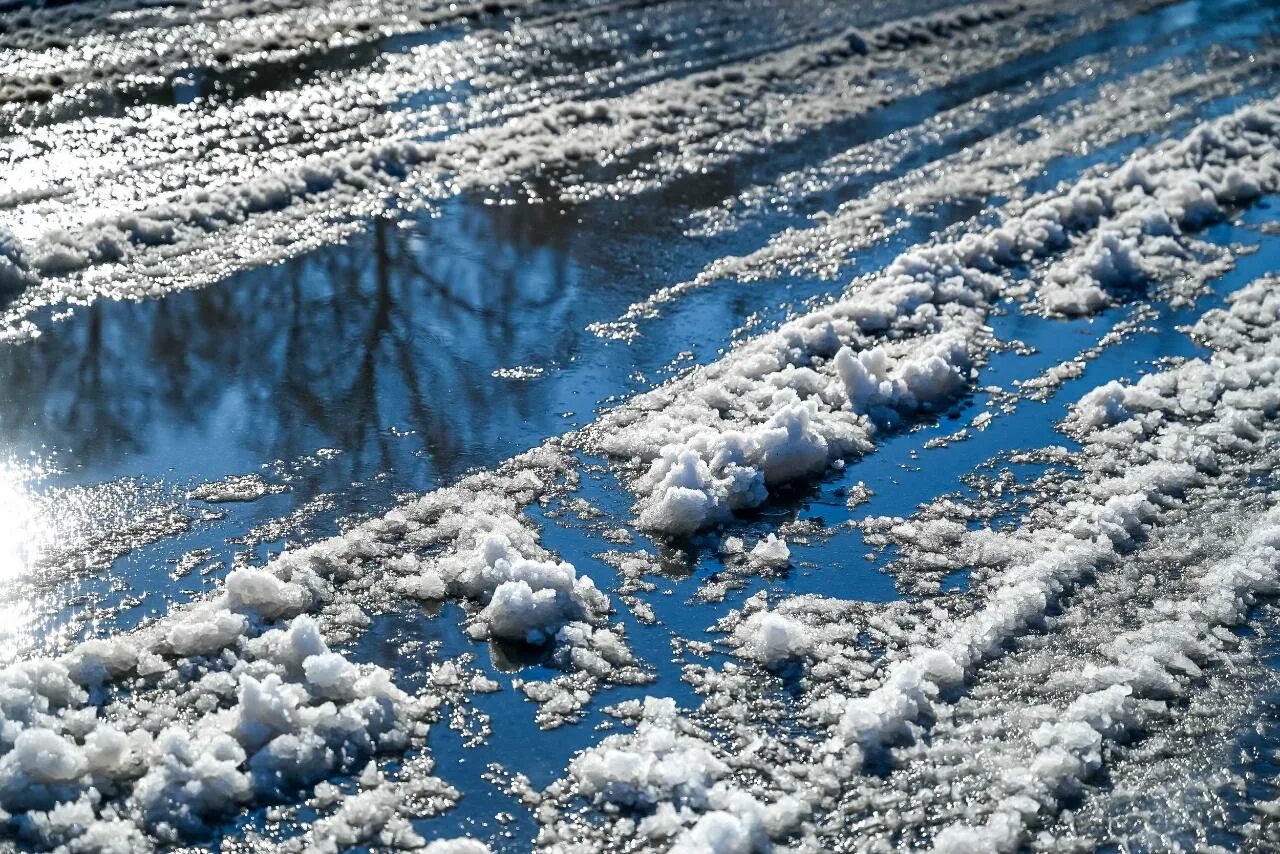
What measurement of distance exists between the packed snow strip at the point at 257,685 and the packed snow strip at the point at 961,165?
2.13 m

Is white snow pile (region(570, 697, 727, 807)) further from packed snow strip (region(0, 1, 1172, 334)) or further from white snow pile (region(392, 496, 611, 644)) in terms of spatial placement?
packed snow strip (region(0, 1, 1172, 334))

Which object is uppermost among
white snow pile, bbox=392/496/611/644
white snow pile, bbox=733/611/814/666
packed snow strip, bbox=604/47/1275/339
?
packed snow strip, bbox=604/47/1275/339

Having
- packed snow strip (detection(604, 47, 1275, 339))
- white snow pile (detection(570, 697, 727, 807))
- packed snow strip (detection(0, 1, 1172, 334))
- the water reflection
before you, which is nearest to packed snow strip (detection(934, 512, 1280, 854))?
white snow pile (detection(570, 697, 727, 807))

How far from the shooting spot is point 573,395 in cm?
584

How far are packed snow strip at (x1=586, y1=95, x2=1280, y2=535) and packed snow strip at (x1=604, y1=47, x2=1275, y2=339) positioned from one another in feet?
1.33

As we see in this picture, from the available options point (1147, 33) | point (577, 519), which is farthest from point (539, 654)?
point (1147, 33)

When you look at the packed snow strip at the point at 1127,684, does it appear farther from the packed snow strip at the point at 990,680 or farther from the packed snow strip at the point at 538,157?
the packed snow strip at the point at 538,157

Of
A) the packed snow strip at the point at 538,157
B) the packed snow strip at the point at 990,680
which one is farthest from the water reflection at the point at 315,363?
the packed snow strip at the point at 990,680

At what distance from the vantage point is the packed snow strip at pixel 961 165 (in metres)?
7.29

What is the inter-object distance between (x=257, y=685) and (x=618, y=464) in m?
1.89

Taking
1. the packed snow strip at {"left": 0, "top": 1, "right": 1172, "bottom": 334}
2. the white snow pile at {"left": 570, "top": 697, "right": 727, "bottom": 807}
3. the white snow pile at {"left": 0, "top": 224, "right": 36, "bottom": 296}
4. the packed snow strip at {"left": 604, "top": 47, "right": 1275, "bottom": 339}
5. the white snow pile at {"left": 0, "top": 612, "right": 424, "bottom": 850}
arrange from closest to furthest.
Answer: the white snow pile at {"left": 0, "top": 612, "right": 424, "bottom": 850} → the white snow pile at {"left": 570, "top": 697, "right": 727, "bottom": 807} → the white snow pile at {"left": 0, "top": 224, "right": 36, "bottom": 296} → the packed snow strip at {"left": 0, "top": 1, "right": 1172, "bottom": 334} → the packed snow strip at {"left": 604, "top": 47, "right": 1275, "bottom": 339}

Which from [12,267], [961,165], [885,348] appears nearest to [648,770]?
[885,348]

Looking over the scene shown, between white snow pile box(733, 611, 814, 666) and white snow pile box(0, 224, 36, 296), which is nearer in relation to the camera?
white snow pile box(733, 611, 814, 666)

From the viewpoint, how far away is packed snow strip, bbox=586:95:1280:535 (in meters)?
5.18
